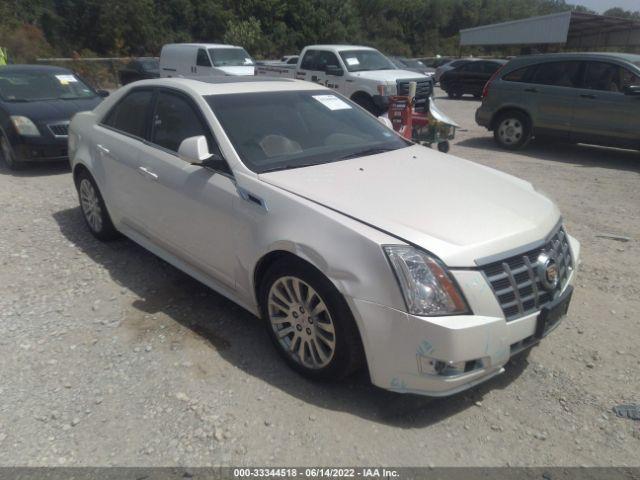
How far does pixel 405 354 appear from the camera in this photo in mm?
2611

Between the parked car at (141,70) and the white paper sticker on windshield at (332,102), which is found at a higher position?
the white paper sticker on windshield at (332,102)

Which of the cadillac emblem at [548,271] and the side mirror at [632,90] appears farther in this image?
the side mirror at [632,90]

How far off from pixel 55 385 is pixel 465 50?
61.2 meters

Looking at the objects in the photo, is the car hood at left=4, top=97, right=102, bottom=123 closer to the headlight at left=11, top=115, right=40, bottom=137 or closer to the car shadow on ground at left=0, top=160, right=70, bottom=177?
the headlight at left=11, top=115, right=40, bottom=137

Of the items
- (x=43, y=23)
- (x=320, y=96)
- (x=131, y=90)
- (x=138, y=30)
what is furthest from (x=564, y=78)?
(x=43, y=23)

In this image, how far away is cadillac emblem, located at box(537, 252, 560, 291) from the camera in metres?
2.81

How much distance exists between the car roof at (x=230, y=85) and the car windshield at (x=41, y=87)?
504 cm

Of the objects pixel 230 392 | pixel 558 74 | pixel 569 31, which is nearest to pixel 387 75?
pixel 558 74

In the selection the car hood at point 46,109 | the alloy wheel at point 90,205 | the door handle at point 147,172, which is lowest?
the alloy wheel at point 90,205

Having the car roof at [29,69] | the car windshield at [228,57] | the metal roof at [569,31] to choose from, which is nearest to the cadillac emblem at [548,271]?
the car roof at [29,69]

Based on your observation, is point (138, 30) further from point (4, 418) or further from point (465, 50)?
point (4, 418)

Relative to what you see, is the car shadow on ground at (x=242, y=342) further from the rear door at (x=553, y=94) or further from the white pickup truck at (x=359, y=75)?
the white pickup truck at (x=359, y=75)

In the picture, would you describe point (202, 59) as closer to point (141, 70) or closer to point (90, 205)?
point (141, 70)

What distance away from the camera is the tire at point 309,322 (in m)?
2.78
